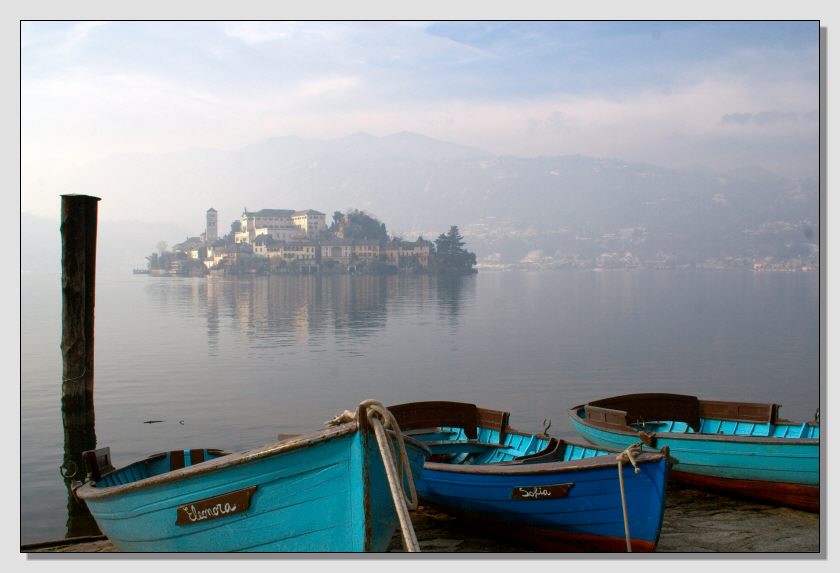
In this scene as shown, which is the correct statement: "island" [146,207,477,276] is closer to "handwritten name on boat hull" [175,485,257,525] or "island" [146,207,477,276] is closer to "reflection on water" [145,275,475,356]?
"reflection on water" [145,275,475,356]

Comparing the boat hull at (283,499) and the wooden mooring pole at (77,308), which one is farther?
the wooden mooring pole at (77,308)

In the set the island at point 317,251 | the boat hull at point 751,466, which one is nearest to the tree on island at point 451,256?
the island at point 317,251

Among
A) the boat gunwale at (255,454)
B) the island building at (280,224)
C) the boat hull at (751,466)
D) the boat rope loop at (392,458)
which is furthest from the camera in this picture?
the island building at (280,224)

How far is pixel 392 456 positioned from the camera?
6102 millimetres

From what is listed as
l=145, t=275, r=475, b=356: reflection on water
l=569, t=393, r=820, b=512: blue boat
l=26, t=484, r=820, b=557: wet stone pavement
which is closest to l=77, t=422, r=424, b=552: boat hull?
l=26, t=484, r=820, b=557: wet stone pavement

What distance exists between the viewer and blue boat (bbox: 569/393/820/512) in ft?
28.5

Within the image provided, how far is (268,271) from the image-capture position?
15075cm

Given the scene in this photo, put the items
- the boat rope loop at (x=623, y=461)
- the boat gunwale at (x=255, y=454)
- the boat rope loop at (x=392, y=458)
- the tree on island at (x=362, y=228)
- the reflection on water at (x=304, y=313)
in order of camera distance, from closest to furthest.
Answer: the boat rope loop at (x=392, y=458) → the boat gunwale at (x=255, y=454) → the boat rope loop at (x=623, y=461) → the reflection on water at (x=304, y=313) → the tree on island at (x=362, y=228)

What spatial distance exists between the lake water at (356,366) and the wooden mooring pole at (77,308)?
1.26 meters

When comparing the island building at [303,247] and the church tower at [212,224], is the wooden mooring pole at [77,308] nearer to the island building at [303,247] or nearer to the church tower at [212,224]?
the island building at [303,247]

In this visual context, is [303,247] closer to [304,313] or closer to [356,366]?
[304,313]

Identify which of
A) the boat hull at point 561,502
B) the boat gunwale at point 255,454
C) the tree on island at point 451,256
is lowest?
the boat hull at point 561,502

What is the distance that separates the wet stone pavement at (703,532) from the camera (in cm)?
781

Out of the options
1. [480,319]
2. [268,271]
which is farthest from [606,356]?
[268,271]
